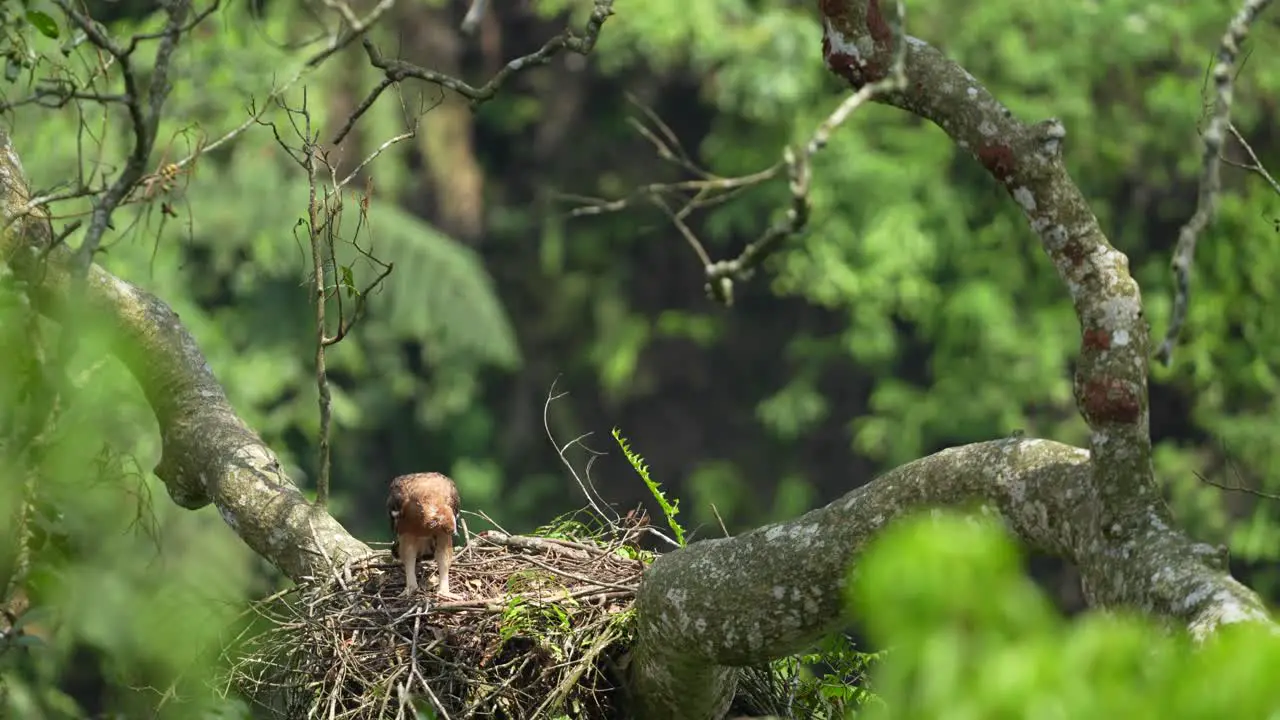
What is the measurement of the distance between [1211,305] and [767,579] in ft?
44.6

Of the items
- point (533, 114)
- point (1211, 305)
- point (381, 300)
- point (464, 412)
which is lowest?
point (1211, 305)

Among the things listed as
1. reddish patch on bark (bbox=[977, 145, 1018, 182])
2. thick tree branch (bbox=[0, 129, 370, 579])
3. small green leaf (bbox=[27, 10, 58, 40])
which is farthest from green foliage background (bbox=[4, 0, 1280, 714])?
reddish patch on bark (bbox=[977, 145, 1018, 182])

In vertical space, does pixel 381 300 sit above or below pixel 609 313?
above

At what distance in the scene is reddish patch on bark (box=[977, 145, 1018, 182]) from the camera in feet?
13.8

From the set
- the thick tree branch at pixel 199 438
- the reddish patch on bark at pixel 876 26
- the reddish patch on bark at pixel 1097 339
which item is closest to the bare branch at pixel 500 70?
the reddish patch on bark at pixel 876 26

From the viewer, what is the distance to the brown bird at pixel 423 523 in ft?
18.1

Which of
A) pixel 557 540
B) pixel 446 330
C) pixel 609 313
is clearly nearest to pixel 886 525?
pixel 557 540

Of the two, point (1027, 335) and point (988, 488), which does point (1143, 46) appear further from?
point (988, 488)

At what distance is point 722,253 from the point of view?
2098cm

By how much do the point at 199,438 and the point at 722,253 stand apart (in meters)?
15.6

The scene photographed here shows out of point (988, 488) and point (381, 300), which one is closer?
point (988, 488)

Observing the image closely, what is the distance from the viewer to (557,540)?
567 centimetres

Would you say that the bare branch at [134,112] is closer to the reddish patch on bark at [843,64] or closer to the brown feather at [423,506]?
the reddish patch on bark at [843,64]

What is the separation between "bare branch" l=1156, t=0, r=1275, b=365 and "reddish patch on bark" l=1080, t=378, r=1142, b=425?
17.5 inches
